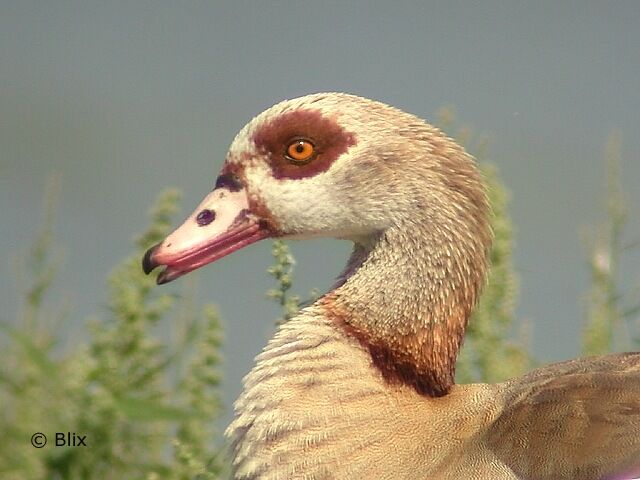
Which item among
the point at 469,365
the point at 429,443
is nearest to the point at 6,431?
the point at 469,365

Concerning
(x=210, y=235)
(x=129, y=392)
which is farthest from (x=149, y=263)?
(x=129, y=392)

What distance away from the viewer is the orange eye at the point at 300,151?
333 centimetres

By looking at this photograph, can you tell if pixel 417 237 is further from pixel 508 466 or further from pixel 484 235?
pixel 508 466

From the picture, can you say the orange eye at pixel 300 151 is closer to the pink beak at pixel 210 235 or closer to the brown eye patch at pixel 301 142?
the brown eye patch at pixel 301 142

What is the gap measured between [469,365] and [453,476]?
38.6 inches

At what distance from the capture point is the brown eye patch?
3318 mm

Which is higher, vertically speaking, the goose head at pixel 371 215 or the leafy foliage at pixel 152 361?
the goose head at pixel 371 215

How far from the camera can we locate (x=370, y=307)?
10.7 feet

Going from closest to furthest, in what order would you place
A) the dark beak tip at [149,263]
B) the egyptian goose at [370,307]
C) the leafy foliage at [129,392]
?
1. the egyptian goose at [370,307]
2. the dark beak tip at [149,263]
3. the leafy foliage at [129,392]

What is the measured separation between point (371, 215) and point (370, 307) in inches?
7.8

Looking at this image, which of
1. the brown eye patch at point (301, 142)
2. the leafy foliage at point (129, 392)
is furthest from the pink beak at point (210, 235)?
the leafy foliage at point (129, 392)

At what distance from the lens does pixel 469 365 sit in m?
3.97

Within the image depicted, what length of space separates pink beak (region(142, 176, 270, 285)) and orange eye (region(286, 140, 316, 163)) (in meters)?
0.13

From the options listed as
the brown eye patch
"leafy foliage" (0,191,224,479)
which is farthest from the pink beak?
"leafy foliage" (0,191,224,479)
